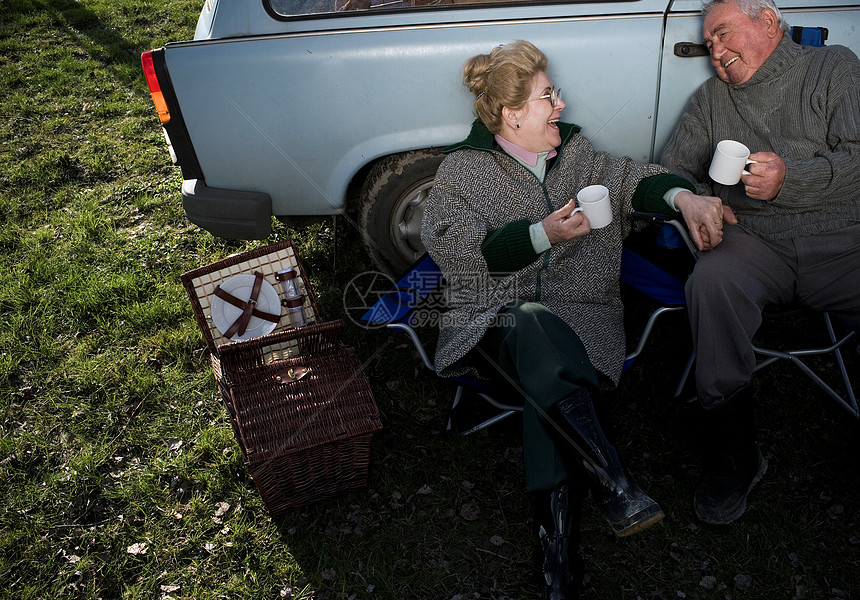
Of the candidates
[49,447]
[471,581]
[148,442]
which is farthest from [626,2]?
[49,447]

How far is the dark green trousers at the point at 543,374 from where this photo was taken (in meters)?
2.28

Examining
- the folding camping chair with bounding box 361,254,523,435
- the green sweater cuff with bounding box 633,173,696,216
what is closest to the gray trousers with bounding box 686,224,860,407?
the green sweater cuff with bounding box 633,173,696,216

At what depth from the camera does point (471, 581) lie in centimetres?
257

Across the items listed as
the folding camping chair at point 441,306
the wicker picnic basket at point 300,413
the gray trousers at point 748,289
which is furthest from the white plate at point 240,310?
the gray trousers at point 748,289

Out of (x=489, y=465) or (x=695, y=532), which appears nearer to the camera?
(x=695, y=532)

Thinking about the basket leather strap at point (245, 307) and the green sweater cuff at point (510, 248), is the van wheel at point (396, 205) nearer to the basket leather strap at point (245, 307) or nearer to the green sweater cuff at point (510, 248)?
the basket leather strap at point (245, 307)

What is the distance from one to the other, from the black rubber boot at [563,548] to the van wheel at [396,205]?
1.63m

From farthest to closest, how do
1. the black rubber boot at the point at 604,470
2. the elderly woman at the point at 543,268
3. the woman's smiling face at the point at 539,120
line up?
1. the woman's smiling face at the point at 539,120
2. the elderly woman at the point at 543,268
3. the black rubber boot at the point at 604,470

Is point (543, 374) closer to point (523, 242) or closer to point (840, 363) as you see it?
point (523, 242)

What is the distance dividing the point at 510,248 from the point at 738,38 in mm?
1254

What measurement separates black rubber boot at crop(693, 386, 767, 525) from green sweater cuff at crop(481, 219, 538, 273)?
3.05 feet

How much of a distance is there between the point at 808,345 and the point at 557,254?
1.53 meters

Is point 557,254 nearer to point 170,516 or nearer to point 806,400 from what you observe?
point 806,400

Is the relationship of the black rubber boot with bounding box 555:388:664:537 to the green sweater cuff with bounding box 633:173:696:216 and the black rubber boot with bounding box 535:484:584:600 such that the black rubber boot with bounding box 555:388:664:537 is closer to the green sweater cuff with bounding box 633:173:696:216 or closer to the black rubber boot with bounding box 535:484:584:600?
the black rubber boot with bounding box 535:484:584:600
